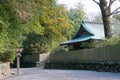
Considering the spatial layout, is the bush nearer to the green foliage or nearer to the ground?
the ground

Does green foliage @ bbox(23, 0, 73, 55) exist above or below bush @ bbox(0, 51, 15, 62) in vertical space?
above

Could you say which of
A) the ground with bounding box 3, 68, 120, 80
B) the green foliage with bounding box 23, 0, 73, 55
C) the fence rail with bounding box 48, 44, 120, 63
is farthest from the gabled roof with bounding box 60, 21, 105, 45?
the ground with bounding box 3, 68, 120, 80

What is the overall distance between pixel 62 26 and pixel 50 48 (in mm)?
4389

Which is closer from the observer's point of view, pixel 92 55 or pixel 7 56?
pixel 92 55

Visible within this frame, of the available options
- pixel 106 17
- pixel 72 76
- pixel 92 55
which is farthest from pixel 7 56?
pixel 72 76

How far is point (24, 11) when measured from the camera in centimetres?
1991

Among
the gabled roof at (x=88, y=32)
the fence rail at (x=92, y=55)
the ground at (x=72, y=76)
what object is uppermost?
the gabled roof at (x=88, y=32)

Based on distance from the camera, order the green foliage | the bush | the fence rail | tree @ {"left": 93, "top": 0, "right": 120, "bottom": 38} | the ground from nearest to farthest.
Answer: the ground
the fence rail
the bush
tree @ {"left": 93, "top": 0, "right": 120, "bottom": 38}
the green foliage

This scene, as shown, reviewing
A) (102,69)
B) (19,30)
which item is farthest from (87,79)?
(102,69)

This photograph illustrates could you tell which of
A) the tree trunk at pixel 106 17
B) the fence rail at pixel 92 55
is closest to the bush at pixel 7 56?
the fence rail at pixel 92 55

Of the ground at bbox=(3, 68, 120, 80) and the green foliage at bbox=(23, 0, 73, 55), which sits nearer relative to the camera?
the ground at bbox=(3, 68, 120, 80)

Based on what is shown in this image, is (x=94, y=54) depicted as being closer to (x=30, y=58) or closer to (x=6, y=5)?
(x=6, y=5)

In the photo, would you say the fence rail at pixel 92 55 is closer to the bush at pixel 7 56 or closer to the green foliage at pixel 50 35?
the green foliage at pixel 50 35

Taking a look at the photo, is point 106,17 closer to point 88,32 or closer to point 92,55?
point 92,55
